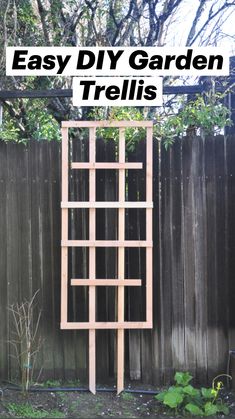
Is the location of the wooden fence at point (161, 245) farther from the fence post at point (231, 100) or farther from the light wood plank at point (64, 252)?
the fence post at point (231, 100)

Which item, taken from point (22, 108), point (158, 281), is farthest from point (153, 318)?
point (22, 108)

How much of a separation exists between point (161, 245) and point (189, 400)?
1.20m

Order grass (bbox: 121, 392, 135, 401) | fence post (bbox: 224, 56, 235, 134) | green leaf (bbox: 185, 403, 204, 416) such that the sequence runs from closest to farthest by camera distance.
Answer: green leaf (bbox: 185, 403, 204, 416) < grass (bbox: 121, 392, 135, 401) < fence post (bbox: 224, 56, 235, 134)

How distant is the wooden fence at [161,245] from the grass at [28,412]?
609 mm

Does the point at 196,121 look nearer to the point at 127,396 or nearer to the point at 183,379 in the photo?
the point at 183,379

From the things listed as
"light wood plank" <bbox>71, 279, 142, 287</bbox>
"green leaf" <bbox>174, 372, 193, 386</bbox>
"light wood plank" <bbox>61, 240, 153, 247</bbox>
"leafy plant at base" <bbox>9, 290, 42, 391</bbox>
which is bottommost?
"green leaf" <bbox>174, 372, 193, 386</bbox>

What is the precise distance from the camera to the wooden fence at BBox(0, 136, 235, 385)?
12.6 ft

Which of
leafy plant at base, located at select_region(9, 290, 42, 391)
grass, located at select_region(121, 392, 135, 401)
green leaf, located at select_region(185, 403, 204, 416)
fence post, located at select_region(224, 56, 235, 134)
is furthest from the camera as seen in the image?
fence post, located at select_region(224, 56, 235, 134)

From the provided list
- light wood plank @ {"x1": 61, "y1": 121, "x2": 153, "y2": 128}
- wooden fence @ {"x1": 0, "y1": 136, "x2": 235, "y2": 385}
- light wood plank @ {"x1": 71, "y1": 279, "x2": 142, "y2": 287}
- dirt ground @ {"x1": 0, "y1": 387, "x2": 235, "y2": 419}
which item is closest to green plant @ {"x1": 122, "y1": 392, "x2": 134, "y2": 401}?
dirt ground @ {"x1": 0, "y1": 387, "x2": 235, "y2": 419}

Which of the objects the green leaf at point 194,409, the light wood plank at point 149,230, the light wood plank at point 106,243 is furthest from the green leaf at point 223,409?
the light wood plank at point 106,243

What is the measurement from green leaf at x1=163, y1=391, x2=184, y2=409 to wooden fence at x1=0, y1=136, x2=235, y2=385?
0.51m

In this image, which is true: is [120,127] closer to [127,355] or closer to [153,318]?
[153,318]

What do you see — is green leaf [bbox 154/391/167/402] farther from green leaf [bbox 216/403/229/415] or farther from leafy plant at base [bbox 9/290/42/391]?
leafy plant at base [bbox 9/290/42/391]

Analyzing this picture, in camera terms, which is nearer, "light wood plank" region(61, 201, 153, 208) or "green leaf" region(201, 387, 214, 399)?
"green leaf" region(201, 387, 214, 399)
